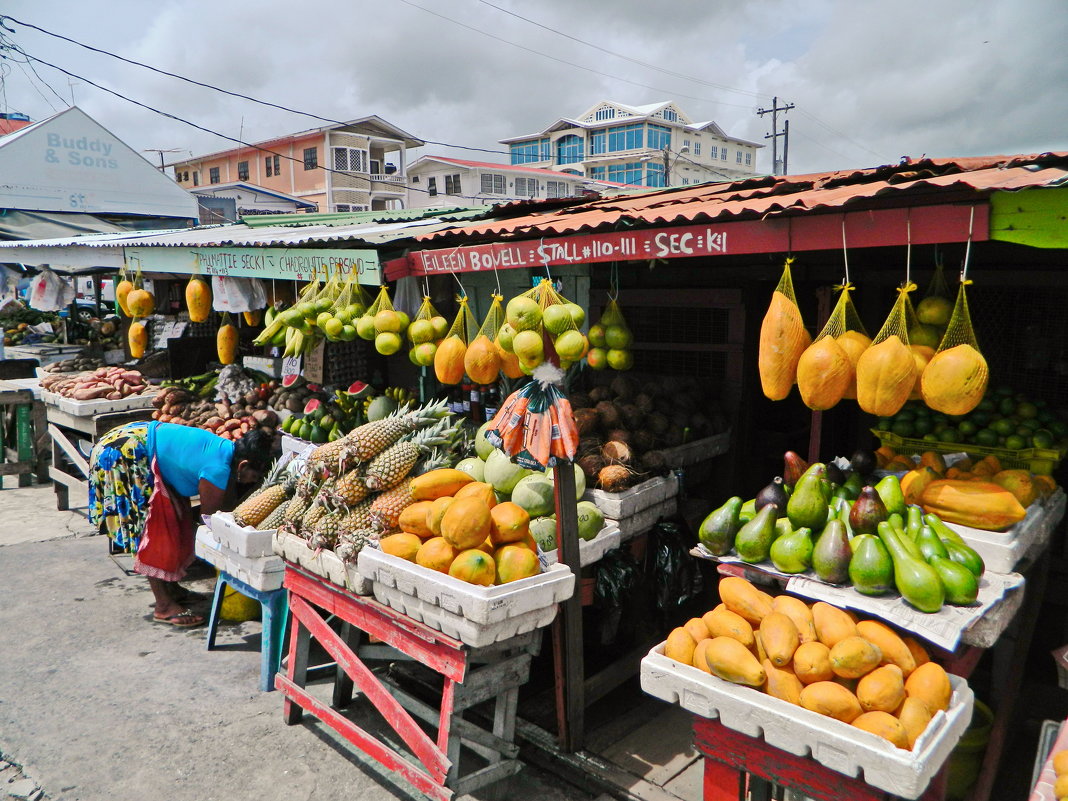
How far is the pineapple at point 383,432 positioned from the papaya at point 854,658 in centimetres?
257

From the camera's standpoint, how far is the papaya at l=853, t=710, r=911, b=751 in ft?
7.57

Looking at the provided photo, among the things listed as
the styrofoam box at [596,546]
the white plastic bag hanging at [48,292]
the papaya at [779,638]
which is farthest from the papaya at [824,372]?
the white plastic bag hanging at [48,292]

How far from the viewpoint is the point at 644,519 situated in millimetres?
4445

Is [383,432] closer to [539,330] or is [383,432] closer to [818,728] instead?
[539,330]

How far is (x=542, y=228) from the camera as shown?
4340 millimetres

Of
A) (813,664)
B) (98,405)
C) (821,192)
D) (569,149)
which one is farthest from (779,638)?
(569,149)

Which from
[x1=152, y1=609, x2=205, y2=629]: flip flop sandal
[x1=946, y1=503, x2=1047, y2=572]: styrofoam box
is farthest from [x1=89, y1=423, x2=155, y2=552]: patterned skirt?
[x1=946, y1=503, x2=1047, y2=572]: styrofoam box

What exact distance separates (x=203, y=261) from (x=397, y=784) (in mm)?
5192

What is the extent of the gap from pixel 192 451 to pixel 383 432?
1.99 meters

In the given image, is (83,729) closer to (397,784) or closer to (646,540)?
(397,784)

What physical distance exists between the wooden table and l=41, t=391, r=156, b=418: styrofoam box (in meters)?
4.43

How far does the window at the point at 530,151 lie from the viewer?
65.8 m

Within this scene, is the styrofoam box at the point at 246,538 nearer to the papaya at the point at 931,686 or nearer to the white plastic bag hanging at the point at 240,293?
the white plastic bag hanging at the point at 240,293

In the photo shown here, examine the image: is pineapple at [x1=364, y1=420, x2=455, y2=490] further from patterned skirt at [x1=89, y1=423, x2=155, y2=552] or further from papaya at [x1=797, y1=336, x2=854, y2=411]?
patterned skirt at [x1=89, y1=423, x2=155, y2=552]
